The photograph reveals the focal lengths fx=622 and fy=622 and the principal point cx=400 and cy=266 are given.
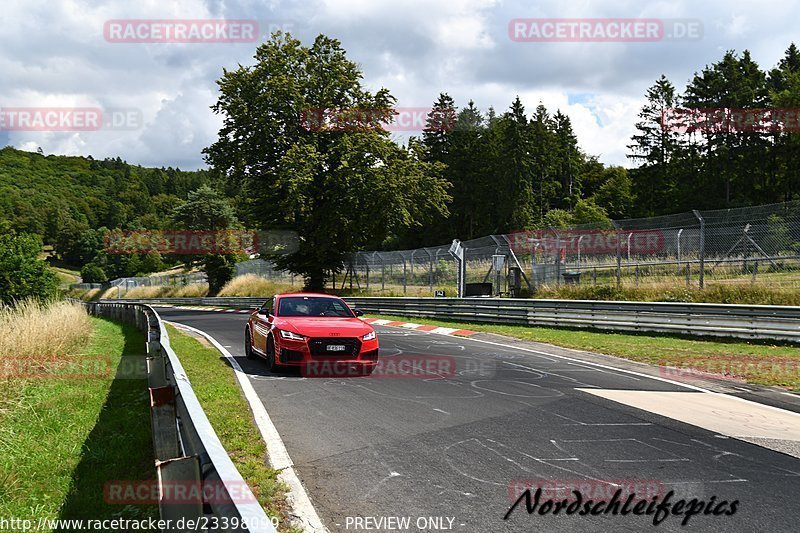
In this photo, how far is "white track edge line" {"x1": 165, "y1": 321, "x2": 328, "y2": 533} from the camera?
161 inches

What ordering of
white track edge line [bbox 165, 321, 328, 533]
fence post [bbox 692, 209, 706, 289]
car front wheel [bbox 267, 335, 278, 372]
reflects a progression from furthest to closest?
fence post [bbox 692, 209, 706, 289] → car front wheel [bbox 267, 335, 278, 372] → white track edge line [bbox 165, 321, 328, 533]

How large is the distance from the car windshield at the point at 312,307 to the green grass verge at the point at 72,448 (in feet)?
9.18

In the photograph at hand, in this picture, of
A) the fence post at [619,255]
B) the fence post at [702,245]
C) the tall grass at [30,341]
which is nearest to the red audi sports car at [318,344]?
the tall grass at [30,341]

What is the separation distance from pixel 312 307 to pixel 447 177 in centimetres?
6504

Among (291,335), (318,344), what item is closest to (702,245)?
(318,344)

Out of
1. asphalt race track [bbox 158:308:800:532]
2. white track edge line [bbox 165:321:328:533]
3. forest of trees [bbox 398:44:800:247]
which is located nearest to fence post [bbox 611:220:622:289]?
asphalt race track [bbox 158:308:800:532]

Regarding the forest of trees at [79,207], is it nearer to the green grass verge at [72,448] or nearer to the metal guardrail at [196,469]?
the green grass verge at [72,448]

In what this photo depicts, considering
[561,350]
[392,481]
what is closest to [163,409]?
[392,481]

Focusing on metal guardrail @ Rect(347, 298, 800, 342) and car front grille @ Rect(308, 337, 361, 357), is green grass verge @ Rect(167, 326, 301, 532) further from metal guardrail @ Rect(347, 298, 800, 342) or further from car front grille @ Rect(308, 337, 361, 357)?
metal guardrail @ Rect(347, 298, 800, 342)

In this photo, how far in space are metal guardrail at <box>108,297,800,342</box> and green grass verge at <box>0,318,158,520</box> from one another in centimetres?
1289

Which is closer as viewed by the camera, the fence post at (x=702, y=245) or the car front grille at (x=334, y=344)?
the car front grille at (x=334, y=344)

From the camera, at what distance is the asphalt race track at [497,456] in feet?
13.7

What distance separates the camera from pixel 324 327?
34.1 feet

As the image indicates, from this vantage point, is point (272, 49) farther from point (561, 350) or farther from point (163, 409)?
point (163, 409)
